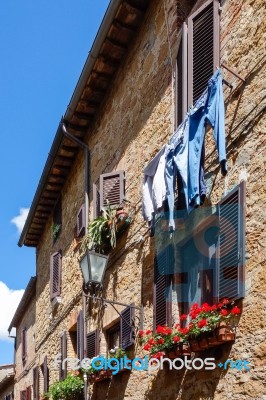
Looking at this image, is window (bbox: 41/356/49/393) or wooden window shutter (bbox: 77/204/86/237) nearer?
wooden window shutter (bbox: 77/204/86/237)

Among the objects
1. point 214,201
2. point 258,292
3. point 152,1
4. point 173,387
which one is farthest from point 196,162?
point 152,1

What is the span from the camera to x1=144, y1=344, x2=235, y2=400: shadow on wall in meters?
6.39

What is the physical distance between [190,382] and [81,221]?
5.99 m

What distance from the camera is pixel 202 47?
7738 millimetres

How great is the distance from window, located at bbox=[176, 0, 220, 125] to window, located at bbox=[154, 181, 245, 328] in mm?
1500

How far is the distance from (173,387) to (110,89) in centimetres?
592

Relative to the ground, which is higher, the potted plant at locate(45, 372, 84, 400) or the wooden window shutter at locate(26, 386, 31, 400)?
the wooden window shutter at locate(26, 386, 31, 400)

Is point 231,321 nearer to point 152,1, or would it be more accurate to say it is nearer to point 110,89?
point 152,1

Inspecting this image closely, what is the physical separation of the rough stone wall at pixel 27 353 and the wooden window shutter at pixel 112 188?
356 inches

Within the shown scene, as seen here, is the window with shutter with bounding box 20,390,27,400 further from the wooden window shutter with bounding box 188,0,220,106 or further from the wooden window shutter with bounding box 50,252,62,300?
the wooden window shutter with bounding box 188,0,220,106

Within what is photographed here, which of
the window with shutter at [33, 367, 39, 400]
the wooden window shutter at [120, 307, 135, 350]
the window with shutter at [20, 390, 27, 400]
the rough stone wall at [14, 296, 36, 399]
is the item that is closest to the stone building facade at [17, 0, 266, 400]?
the wooden window shutter at [120, 307, 135, 350]

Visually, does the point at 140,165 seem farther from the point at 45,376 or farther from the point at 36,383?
the point at 36,383

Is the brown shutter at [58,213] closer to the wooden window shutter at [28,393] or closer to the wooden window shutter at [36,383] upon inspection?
the wooden window shutter at [36,383]

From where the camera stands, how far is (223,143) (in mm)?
6281
